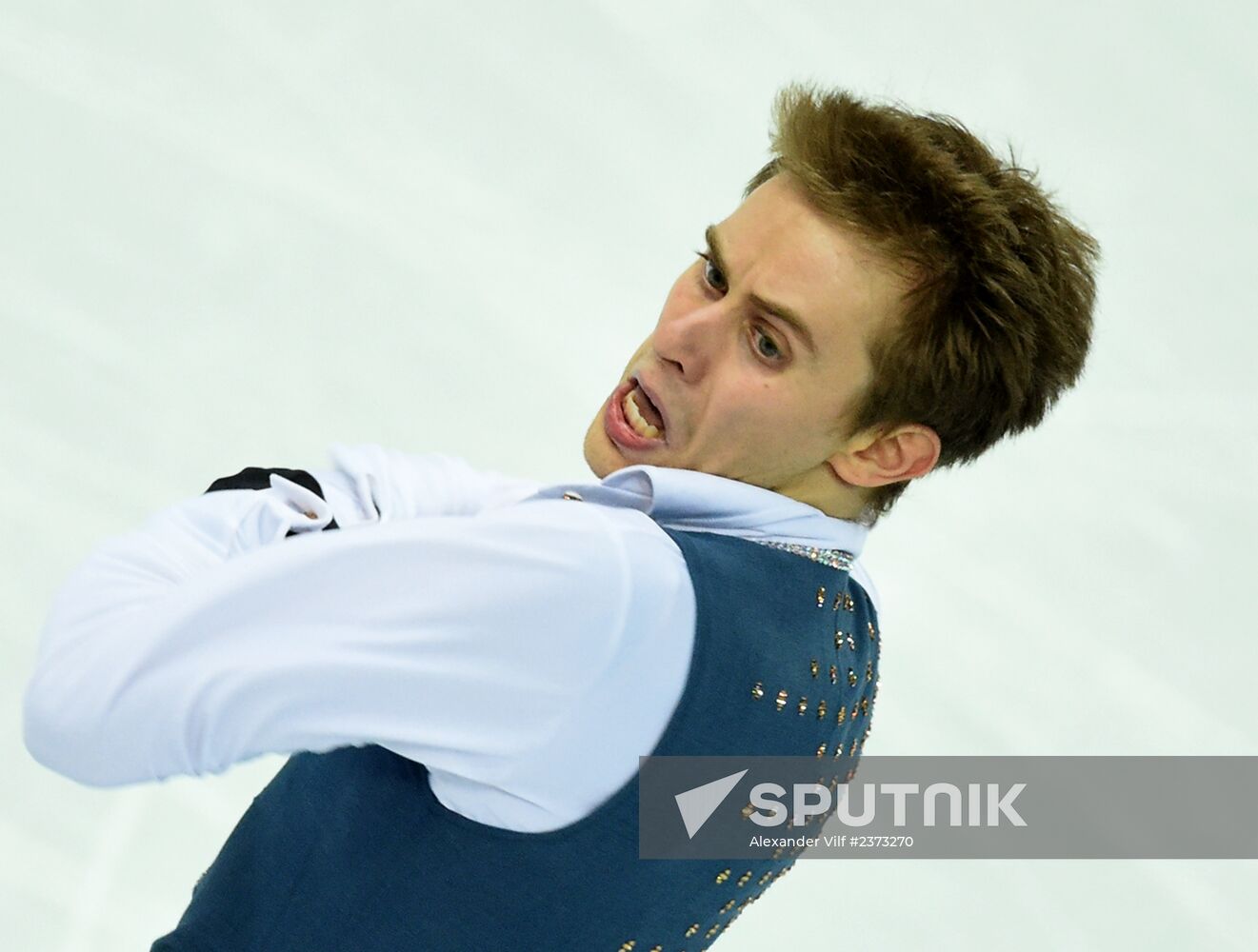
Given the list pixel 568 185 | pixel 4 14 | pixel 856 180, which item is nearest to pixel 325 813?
pixel 856 180

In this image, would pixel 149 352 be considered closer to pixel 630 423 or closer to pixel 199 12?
pixel 199 12

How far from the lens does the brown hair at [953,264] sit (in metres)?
1.56

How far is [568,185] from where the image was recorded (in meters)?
3.57

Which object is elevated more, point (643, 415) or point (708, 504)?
point (643, 415)

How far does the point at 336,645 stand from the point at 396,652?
1.7 inches

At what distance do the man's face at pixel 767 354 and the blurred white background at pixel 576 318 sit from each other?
1.58 meters

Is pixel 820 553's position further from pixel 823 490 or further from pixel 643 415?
pixel 643 415

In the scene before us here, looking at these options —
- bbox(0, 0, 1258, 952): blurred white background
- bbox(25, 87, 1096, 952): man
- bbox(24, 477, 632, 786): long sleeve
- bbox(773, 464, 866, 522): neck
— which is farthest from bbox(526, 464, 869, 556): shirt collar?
bbox(0, 0, 1258, 952): blurred white background

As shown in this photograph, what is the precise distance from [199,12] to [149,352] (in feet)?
3.24

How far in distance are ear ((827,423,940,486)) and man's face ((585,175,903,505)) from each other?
0.06 feet

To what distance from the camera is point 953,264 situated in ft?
5.15

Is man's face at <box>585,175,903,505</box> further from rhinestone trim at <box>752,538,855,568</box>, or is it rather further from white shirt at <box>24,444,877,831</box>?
white shirt at <box>24,444,877,831</box>

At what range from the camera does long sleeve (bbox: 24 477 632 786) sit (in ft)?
3.52

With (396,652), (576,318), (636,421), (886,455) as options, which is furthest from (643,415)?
(576,318)
